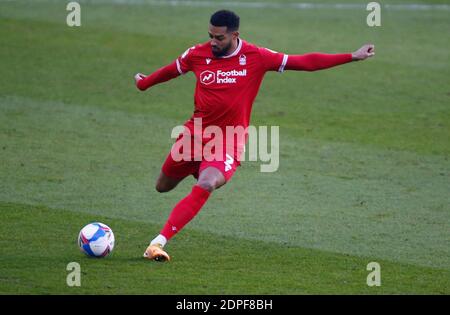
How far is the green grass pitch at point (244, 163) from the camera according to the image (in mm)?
8492

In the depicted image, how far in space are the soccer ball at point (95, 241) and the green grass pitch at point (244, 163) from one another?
0.51 feet

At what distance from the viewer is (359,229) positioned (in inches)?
397

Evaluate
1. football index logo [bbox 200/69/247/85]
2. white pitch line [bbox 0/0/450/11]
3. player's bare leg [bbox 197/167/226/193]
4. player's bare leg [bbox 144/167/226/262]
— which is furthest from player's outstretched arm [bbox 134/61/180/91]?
white pitch line [bbox 0/0/450/11]

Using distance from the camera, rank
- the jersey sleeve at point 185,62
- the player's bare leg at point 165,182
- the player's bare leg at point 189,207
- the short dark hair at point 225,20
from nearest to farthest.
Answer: the player's bare leg at point 189,207, the short dark hair at point 225,20, the jersey sleeve at point 185,62, the player's bare leg at point 165,182

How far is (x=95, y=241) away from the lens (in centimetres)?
854

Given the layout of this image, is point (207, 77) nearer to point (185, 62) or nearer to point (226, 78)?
point (226, 78)

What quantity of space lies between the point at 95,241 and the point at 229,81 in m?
1.96

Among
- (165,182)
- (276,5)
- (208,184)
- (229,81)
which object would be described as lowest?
(208,184)

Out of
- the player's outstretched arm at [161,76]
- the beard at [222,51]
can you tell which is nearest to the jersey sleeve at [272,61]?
the beard at [222,51]

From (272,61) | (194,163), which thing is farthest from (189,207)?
(272,61)

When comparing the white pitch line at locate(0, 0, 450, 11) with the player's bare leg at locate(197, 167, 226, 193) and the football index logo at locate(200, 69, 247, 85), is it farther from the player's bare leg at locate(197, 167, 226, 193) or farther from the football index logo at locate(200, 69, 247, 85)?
the player's bare leg at locate(197, 167, 226, 193)

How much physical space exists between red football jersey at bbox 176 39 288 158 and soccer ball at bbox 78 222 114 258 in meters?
1.34

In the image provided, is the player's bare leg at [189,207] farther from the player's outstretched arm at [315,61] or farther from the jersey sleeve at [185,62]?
the player's outstretched arm at [315,61]

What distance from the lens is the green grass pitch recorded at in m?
8.49
